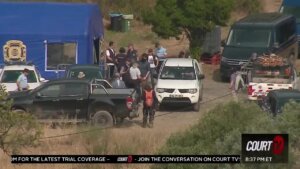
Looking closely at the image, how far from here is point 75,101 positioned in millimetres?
24531

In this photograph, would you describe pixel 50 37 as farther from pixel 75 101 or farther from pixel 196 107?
pixel 75 101

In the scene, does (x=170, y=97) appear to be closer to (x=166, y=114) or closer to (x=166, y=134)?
(x=166, y=114)

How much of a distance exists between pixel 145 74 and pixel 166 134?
6517 millimetres

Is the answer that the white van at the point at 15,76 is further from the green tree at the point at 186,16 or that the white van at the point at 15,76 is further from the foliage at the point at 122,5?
the foliage at the point at 122,5

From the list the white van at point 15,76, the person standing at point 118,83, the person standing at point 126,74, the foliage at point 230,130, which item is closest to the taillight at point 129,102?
the person standing at point 118,83

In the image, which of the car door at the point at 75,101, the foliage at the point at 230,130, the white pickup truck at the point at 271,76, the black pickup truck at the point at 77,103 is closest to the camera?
the foliage at the point at 230,130

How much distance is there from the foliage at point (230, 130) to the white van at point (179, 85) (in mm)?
10447

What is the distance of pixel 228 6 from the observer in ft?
125

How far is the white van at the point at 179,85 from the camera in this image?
90.4ft

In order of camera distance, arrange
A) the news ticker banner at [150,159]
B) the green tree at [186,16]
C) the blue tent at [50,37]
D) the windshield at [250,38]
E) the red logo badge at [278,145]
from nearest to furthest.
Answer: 1. the red logo badge at [278,145]
2. the news ticker banner at [150,159]
3. the blue tent at [50,37]
4. the windshield at [250,38]
5. the green tree at [186,16]

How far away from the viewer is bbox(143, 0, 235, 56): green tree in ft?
123

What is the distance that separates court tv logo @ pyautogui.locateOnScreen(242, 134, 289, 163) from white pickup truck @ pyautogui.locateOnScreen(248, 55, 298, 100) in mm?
15652

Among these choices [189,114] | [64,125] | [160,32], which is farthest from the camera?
[160,32]

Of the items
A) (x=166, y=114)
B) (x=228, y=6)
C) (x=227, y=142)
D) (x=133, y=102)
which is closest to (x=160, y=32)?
(x=228, y=6)
